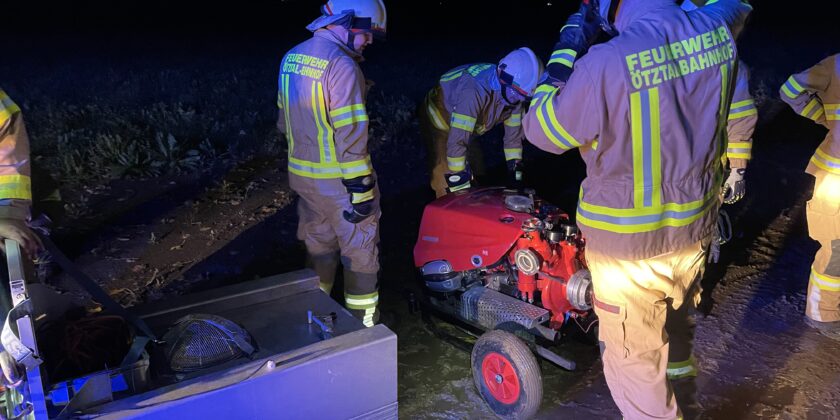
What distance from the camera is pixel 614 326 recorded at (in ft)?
10.2

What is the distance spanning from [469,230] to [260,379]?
1.84 metres

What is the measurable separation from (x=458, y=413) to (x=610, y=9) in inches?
94.0

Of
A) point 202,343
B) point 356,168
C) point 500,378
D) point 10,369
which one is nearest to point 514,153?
point 356,168

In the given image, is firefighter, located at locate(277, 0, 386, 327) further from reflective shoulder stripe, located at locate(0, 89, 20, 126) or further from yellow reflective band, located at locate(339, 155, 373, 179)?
reflective shoulder stripe, located at locate(0, 89, 20, 126)

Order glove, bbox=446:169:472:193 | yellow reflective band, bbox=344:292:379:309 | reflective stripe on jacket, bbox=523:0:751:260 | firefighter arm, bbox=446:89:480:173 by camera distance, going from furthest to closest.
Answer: firefighter arm, bbox=446:89:480:173, glove, bbox=446:169:472:193, yellow reflective band, bbox=344:292:379:309, reflective stripe on jacket, bbox=523:0:751:260

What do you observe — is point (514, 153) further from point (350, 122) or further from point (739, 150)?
point (350, 122)

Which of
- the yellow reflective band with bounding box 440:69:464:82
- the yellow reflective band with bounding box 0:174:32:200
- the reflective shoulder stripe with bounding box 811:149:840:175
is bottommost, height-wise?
the reflective shoulder stripe with bounding box 811:149:840:175

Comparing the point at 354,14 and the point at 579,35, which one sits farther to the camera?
the point at 354,14

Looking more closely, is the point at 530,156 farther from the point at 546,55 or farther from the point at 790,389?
the point at 546,55

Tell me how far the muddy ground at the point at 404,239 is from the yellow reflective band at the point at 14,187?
2344 millimetres

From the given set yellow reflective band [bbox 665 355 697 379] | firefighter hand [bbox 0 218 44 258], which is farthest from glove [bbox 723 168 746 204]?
firefighter hand [bbox 0 218 44 258]

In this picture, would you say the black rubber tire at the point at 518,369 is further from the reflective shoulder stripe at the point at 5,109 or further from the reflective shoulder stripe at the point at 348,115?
the reflective shoulder stripe at the point at 5,109

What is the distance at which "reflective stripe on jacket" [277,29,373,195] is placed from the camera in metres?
4.03

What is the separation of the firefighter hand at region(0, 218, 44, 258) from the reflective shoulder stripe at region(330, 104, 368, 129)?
1.77 metres
